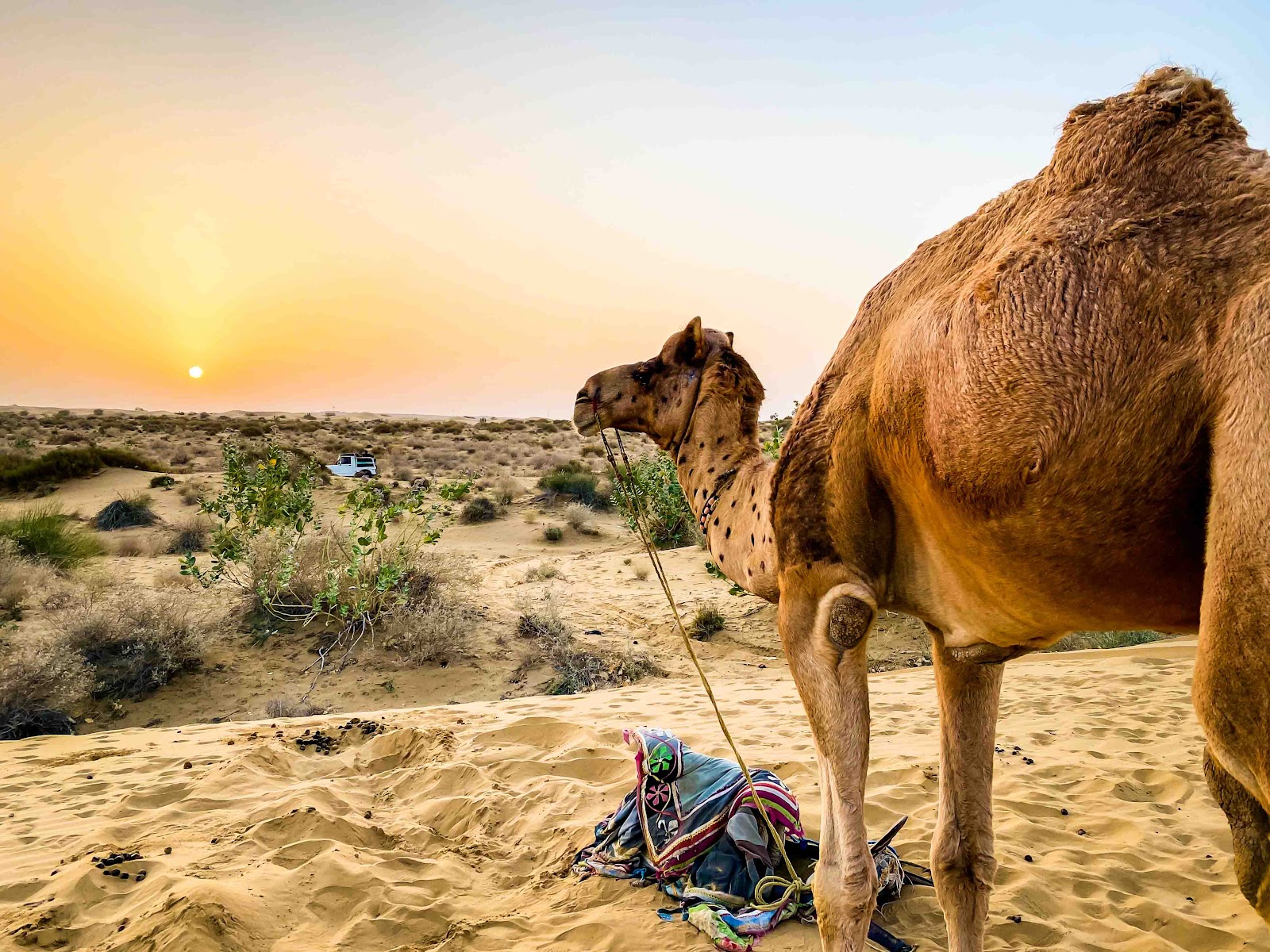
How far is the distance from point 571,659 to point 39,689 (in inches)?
229

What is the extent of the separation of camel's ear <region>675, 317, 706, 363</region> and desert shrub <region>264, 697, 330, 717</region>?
666 cm

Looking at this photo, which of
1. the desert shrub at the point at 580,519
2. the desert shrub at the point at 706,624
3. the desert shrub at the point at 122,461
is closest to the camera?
the desert shrub at the point at 706,624

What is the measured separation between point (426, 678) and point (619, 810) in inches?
223

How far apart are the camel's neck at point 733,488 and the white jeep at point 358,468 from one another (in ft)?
89.9

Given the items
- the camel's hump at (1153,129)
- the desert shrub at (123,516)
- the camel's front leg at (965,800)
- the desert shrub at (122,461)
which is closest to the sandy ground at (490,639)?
Answer: the desert shrub at (123,516)

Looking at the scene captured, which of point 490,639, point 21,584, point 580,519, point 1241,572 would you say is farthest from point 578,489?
point 1241,572

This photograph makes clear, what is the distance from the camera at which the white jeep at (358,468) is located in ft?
98.6

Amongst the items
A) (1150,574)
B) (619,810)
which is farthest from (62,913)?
(1150,574)

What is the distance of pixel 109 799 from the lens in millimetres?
5484

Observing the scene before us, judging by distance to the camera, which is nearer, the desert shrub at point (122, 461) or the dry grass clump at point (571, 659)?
the dry grass clump at point (571, 659)

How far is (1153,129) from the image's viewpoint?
1815 mm

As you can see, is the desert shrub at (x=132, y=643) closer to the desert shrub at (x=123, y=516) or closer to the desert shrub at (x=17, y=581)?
the desert shrub at (x=17, y=581)

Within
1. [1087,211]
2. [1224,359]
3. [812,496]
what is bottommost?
[812,496]

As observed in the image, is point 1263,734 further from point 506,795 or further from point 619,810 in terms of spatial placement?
point 506,795
